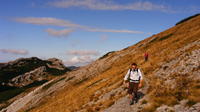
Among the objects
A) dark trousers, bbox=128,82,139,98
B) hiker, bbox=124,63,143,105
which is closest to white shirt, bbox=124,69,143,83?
hiker, bbox=124,63,143,105

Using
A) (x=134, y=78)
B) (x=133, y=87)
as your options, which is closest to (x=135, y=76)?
(x=134, y=78)

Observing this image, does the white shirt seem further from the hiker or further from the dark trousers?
the dark trousers

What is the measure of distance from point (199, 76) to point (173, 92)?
3204 mm

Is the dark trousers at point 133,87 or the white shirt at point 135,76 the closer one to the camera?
the white shirt at point 135,76

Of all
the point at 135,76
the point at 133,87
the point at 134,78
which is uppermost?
the point at 135,76

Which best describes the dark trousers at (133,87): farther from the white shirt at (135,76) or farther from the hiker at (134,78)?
the white shirt at (135,76)

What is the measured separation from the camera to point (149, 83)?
Answer: 19062 mm

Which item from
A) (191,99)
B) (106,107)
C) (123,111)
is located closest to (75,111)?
(106,107)

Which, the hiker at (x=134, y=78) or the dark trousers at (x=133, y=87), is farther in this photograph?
the dark trousers at (x=133, y=87)

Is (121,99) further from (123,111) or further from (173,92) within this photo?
(173,92)

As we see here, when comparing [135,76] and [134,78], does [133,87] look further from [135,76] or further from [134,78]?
[135,76]

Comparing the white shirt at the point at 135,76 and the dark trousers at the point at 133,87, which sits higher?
the white shirt at the point at 135,76

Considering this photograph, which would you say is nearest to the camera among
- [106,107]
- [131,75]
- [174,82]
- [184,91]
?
[184,91]

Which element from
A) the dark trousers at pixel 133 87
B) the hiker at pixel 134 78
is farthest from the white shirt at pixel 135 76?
the dark trousers at pixel 133 87
